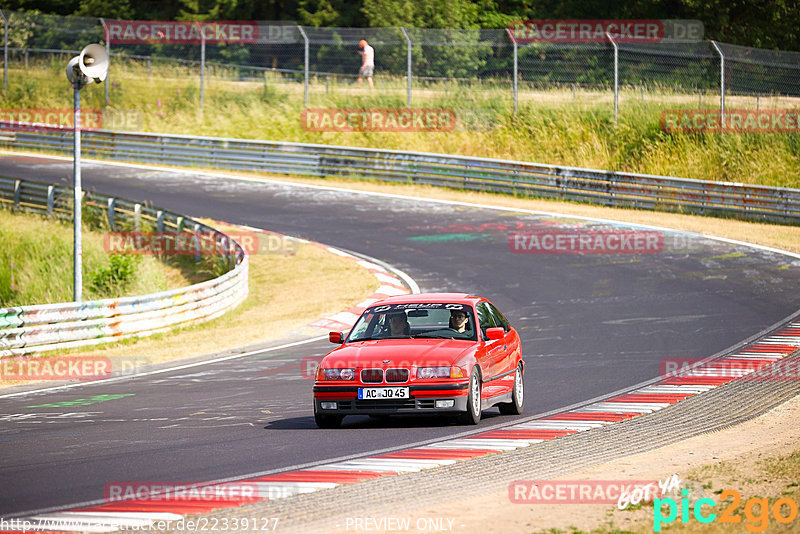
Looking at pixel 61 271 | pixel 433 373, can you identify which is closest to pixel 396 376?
pixel 433 373

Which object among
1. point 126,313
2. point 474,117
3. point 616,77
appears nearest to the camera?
point 126,313

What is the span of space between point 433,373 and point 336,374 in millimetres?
940

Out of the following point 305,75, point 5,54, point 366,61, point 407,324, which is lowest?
point 407,324

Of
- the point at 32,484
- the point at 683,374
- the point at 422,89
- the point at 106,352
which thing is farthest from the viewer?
the point at 422,89

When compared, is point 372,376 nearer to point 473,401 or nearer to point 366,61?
point 473,401

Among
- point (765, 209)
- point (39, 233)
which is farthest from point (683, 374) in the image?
point (39, 233)

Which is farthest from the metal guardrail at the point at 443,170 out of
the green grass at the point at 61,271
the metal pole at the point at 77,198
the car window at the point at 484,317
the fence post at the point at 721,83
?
the car window at the point at 484,317

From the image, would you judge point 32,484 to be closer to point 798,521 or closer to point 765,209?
point 798,521

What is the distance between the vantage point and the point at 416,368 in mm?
10711

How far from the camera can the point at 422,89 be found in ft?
127

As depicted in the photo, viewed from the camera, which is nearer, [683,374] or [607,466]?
[607,466]

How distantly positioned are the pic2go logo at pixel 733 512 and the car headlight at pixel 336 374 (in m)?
4.02

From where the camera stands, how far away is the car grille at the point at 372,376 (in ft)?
35.2

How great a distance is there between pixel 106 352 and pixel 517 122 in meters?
23.4
